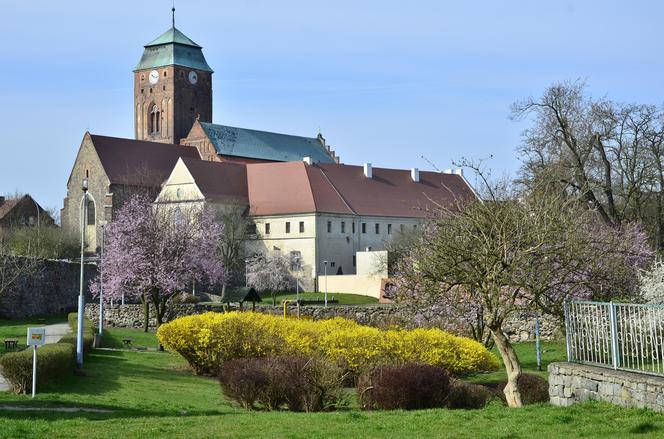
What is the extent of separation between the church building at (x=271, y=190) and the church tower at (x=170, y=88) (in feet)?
44.6

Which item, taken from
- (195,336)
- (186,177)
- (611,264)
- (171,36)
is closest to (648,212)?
(611,264)

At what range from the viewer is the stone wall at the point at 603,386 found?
1476 centimetres

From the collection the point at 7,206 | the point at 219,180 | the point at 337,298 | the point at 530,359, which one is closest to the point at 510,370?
the point at 530,359

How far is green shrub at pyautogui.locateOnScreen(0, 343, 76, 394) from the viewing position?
2052cm

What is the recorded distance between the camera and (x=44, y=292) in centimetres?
5600

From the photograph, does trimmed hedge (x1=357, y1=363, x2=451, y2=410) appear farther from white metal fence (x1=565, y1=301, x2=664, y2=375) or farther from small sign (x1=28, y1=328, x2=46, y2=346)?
small sign (x1=28, y1=328, x2=46, y2=346)

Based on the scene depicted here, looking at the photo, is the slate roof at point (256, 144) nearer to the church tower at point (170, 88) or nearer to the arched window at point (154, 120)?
the church tower at point (170, 88)

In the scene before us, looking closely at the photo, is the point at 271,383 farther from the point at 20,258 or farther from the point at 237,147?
the point at 237,147

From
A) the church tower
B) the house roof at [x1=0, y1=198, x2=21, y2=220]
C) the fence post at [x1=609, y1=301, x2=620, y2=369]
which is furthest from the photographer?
the church tower

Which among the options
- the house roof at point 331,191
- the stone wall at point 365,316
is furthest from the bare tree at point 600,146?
the house roof at point 331,191

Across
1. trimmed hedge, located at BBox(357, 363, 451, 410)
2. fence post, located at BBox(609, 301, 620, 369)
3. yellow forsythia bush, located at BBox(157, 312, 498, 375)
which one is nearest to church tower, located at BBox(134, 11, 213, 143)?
yellow forsythia bush, located at BBox(157, 312, 498, 375)

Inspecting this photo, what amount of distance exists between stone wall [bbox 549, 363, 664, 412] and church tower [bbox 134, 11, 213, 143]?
371 feet

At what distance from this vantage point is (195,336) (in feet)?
103

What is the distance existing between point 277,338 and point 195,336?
8.05ft
